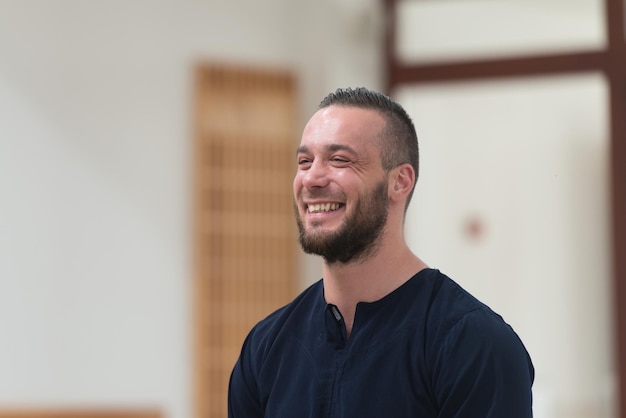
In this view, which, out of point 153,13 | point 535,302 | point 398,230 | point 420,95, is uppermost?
point 153,13

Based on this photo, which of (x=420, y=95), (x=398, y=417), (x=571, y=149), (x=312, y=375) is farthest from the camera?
(x=571, y=149)

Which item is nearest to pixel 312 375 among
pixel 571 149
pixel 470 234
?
pixel 470 234

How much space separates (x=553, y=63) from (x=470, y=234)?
1.15 metres

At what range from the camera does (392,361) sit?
216 cm

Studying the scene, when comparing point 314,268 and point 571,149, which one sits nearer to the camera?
point 314,268

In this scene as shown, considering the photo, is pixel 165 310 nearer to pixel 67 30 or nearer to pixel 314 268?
pixel 314 268

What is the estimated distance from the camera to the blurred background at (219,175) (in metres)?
5.71

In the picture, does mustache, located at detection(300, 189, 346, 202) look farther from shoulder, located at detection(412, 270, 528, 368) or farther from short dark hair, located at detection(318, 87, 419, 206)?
shoulder, located at detection(412, 270, 528, 368)

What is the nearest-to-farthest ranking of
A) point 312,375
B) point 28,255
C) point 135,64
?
1. point 312,375
2. point 28,255
3. point 135,64

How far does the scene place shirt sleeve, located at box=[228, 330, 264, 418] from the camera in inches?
94.3

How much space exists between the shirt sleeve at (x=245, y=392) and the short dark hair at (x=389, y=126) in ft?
1.68

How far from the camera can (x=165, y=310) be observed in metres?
6.01

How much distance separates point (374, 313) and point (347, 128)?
1.17ft

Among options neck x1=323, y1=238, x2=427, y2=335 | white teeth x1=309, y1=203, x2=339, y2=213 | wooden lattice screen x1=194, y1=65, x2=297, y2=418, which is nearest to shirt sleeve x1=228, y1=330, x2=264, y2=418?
neck x1=323, y1=238, x2=427, y2=335
